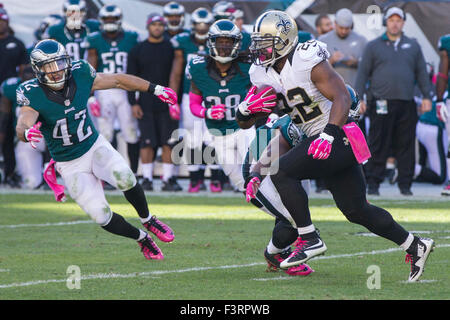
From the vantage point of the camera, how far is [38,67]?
21.5ft

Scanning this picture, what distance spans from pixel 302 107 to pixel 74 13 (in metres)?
6.24

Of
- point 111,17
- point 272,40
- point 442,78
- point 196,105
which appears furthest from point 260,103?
point 111,17

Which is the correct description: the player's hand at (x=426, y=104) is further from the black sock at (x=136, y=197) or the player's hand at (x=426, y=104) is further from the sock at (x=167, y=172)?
the black sock at (x=136, y=197)

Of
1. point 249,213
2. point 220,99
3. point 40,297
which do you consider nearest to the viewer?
point 40,297

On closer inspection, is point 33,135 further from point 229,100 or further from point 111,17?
point 111,17

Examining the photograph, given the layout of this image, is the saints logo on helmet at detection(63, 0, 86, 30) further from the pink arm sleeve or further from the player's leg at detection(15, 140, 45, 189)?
the pink arm sleeve

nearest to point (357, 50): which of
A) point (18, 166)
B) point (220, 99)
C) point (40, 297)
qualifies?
point (220, 99)

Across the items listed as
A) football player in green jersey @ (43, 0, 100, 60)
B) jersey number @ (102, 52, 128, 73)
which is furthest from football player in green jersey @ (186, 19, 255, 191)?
football player in green jersey @ (43, 0, 100, 60)

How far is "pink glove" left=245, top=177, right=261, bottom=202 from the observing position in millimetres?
5699

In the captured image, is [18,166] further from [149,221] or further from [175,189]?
[149,221]

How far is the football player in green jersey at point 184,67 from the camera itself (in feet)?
36.0

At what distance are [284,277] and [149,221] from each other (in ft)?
4.20

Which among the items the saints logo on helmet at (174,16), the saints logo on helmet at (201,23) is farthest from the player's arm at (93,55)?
the saints logo on helmet at (201,23)

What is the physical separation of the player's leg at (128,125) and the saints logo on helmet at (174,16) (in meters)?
1.02
